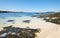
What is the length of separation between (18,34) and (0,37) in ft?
3.85

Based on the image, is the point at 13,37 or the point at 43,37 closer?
the point at 13,37

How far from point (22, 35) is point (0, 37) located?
4.49ft

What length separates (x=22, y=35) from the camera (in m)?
8.07

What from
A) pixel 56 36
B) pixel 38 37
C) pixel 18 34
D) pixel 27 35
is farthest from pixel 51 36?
pixel 18 34

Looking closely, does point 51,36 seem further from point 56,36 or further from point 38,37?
point 38,37

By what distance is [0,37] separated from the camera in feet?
24.1

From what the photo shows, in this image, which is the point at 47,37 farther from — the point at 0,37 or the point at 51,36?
the point at 0,37

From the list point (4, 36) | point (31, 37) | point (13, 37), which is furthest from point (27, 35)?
point (4, 36)

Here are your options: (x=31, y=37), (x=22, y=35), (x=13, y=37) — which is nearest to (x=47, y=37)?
(x=31, y=37)

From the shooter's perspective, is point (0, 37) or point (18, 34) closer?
point (0, 37)

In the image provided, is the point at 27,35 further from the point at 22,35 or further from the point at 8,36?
the point at 8,36

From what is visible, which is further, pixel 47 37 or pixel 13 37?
pixel 47 37

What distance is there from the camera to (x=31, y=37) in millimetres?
8078

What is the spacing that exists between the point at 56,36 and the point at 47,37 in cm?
66
